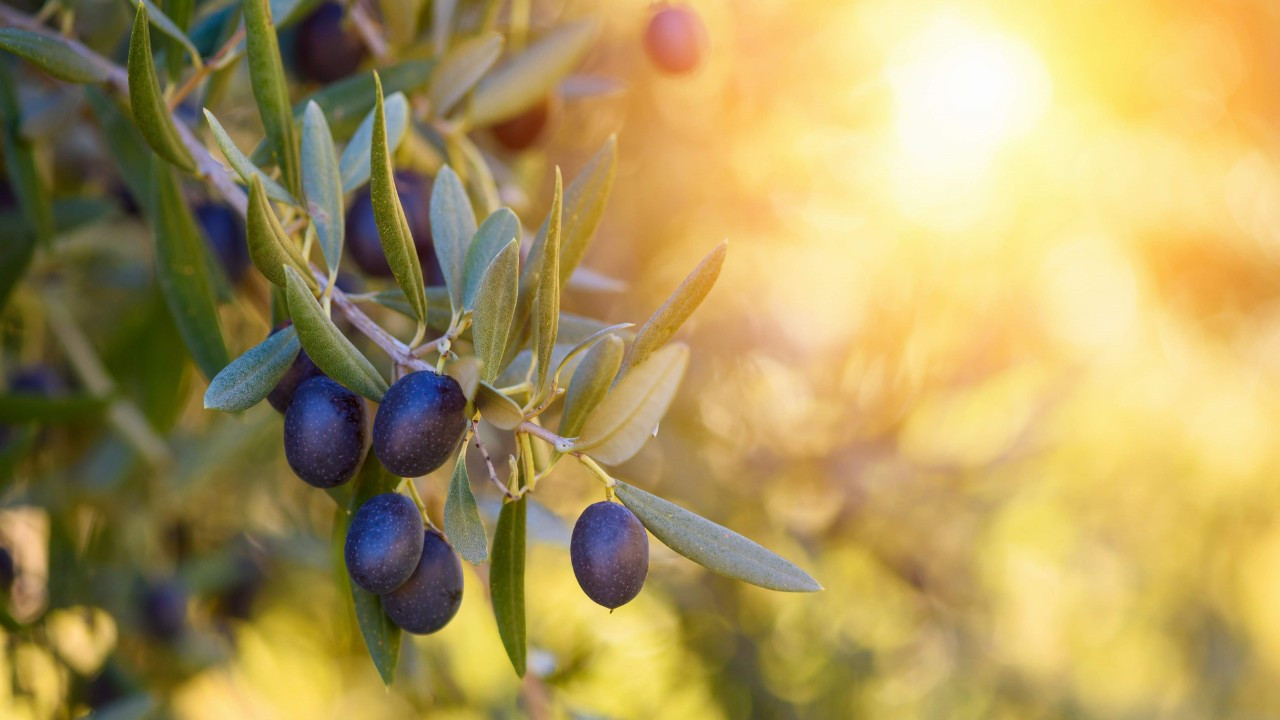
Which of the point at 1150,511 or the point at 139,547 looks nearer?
the point at 139,547

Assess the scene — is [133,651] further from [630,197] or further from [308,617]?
[630,197]

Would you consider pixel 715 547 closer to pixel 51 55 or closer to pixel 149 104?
pixel 149 104

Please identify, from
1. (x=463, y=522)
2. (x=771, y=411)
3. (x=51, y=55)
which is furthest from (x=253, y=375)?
(x=771, y=411)

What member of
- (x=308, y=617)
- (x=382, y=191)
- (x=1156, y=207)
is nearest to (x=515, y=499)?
(x=382, y=191)

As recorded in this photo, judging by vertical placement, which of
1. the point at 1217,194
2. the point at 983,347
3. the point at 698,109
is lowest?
the point at 983,347

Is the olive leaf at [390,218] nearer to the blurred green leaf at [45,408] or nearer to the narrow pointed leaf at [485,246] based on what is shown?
the narrow pointed leaf at [485,246]

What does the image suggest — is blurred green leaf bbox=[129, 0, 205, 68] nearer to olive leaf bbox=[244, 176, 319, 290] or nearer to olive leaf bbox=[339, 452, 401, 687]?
olive leaf bbox=[244, 176, 319, 290]

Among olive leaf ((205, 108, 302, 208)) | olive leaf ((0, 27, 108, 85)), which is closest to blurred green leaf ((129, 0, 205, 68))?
olive leaf ((0, 27, 108, 85))
